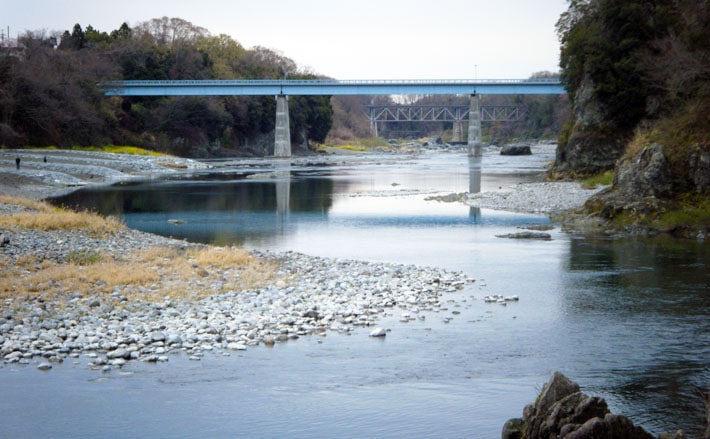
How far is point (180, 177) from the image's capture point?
272ft

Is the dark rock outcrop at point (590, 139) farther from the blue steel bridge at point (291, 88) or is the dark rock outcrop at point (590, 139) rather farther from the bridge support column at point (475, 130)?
the bridge support column at point (475, 130)

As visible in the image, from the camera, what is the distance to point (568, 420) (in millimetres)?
10516

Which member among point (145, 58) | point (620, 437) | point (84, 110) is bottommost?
point (620, 437)

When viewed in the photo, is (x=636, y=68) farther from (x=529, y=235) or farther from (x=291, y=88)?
(x=291, y=88)

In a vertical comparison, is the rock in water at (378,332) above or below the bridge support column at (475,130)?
below

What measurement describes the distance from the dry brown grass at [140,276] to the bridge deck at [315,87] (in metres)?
105

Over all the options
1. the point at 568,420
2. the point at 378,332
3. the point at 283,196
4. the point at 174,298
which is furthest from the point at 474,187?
the point at 568,420

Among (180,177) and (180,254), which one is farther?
(180,177)

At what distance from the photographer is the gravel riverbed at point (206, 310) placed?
Answer: 16922mm

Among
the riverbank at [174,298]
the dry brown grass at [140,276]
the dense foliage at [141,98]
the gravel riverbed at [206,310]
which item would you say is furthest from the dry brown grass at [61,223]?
the dense foliage at [141,98]

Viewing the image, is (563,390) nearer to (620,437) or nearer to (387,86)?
(620,437)

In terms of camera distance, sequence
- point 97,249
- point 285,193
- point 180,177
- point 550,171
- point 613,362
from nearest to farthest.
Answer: point 613,362, point 97,249, point 285,193, point 550,171, point 180,177

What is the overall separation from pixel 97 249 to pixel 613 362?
60.3ft

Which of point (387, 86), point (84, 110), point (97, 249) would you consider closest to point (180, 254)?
point (97, 249)
